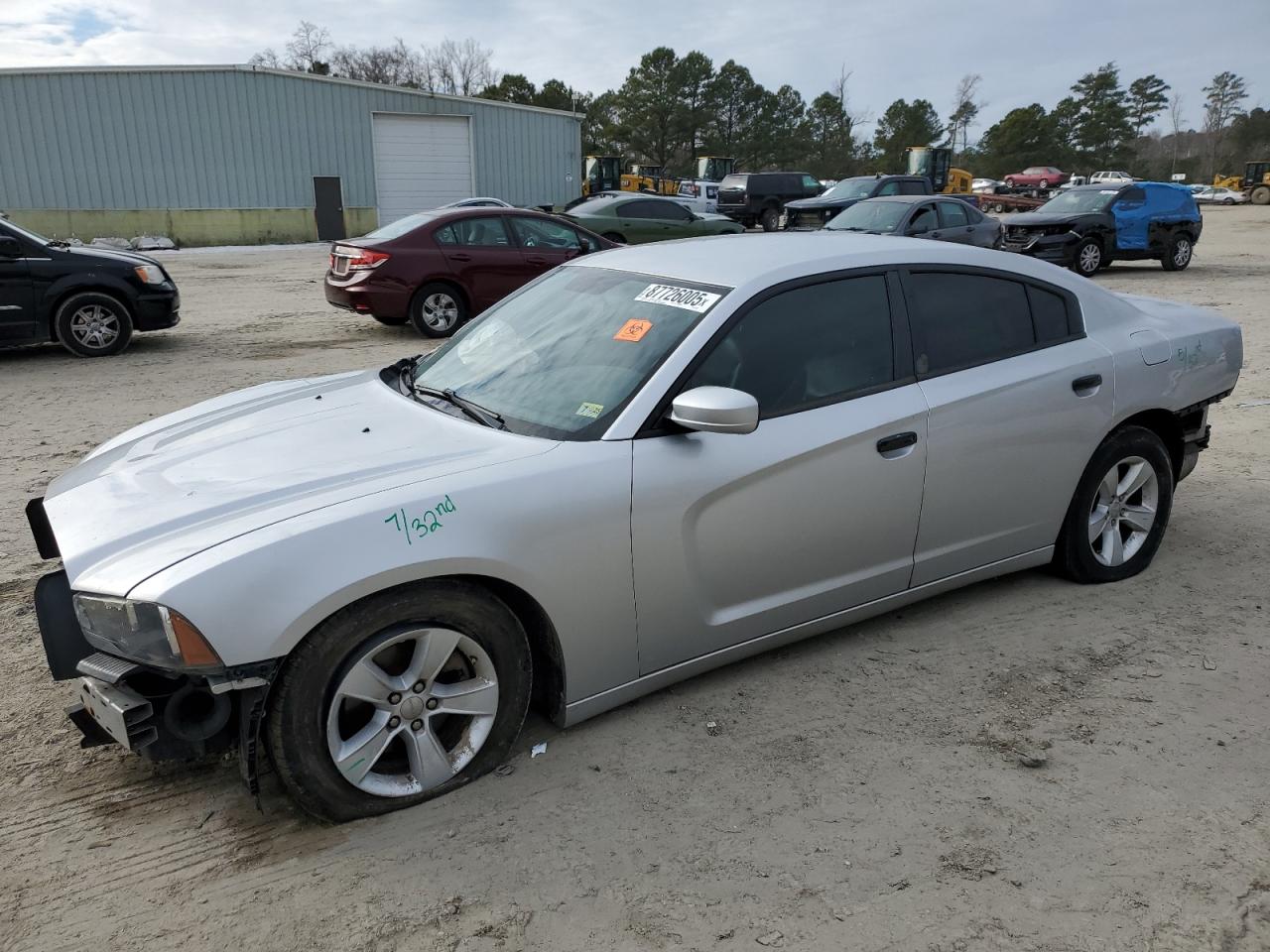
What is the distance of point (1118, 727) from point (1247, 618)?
1.29 metres

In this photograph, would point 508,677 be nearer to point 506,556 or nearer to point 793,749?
point 506,556

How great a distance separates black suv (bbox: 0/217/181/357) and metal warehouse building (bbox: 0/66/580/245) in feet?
76.1

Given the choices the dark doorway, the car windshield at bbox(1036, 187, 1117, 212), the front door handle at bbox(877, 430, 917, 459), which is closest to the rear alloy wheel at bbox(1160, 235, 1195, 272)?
the car windshield at bbox(1036, 187, 1117, 212)

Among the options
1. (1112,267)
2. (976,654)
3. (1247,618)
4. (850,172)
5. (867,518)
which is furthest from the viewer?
(850,172)

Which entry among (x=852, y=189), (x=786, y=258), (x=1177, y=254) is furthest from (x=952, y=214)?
(x=786, y=258)

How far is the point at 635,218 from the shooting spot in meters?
18.3

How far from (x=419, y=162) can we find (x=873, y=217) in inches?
931

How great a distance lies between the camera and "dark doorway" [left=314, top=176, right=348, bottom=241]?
107ft

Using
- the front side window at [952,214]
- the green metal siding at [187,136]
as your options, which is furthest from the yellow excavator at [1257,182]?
the front side window at [952,214]

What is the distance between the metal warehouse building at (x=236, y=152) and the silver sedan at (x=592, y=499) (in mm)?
31156

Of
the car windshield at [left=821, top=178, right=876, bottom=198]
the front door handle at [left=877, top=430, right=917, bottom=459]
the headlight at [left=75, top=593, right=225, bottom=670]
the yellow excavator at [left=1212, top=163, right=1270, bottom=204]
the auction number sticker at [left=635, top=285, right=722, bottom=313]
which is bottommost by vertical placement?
the headlight at [left=75, top=593, right=225, bottom=670]

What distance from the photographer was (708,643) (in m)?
3.25

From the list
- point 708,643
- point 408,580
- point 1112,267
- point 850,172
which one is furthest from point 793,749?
point 850,172

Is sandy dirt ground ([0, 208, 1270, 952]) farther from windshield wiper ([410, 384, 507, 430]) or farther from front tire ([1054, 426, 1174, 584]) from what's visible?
windshield wiper ([410, 384, 507, 430])
